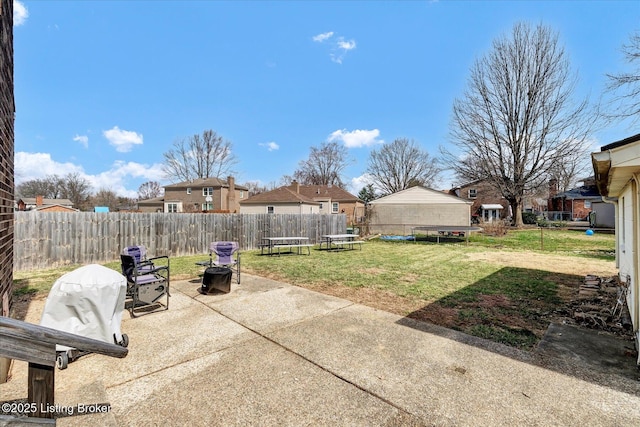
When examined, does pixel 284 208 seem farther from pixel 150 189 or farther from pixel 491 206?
pixel 150 189

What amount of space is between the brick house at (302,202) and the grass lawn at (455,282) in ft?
55.7

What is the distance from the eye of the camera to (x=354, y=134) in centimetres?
4769

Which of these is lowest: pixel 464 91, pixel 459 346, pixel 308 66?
pixel 459 346

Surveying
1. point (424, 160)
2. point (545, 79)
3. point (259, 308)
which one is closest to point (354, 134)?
point (424, 160)

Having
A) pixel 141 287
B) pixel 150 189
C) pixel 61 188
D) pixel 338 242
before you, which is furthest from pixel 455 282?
pixel 61 188

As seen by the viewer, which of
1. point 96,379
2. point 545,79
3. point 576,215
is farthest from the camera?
point 576,215

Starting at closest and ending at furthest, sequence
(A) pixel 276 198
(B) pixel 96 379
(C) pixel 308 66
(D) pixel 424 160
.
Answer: (B) pixel 96 379, (C) pixel 308 66, (A) pixel 276 198, (D) pixel 424 160

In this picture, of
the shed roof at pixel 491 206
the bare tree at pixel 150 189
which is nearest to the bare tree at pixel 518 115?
the shed roof at pixel 491 206

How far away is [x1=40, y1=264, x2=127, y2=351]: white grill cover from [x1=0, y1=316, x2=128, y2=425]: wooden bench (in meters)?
2.52

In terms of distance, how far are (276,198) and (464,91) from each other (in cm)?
2071

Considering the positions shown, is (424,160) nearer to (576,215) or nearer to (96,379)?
(576,215)

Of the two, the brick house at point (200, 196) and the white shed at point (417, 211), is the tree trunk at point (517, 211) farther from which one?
the brick house at point (200, 196)

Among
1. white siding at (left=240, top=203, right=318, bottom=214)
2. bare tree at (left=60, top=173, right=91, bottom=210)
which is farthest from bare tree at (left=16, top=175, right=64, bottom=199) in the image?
white siding at (left=240, top=203, right=318, bottom=214)

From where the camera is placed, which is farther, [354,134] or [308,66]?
[354,134]
